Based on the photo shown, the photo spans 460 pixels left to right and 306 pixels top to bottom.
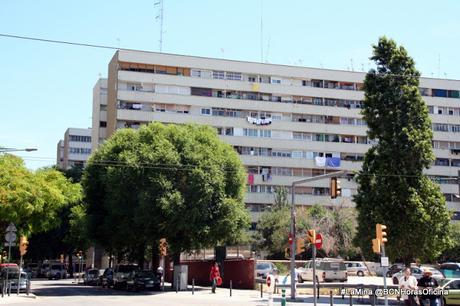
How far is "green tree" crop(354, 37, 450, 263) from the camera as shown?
34312 mm

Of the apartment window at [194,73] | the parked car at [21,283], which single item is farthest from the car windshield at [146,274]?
the apartment window at [194,73]

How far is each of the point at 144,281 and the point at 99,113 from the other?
49.6 meters

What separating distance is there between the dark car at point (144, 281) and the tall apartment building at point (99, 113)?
42418 mm

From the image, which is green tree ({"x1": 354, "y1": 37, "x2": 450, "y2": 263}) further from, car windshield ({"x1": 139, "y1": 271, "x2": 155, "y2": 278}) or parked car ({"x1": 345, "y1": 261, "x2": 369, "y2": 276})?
parked car ({"x1": 345, "y1": 261, "x2": 369, "y2": 276})

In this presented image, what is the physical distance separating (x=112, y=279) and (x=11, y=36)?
95.1 feet

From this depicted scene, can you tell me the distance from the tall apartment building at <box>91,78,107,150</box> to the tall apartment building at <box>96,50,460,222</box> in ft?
20.9

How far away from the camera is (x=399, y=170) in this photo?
3556 cm

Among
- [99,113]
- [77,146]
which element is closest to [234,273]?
[99,113]

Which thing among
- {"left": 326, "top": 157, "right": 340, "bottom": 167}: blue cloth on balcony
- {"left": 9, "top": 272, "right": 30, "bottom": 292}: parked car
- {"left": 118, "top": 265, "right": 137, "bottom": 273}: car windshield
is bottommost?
{"left": 9, "top": 272, "right": 30, "bottom": 292}: parked car

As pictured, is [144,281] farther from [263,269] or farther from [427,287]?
[427,287]

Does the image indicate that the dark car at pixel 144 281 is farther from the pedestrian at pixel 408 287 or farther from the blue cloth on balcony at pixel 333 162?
the blue cloth on balcony at pixel 333 162

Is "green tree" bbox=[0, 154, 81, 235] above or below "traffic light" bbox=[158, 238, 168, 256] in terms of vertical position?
above

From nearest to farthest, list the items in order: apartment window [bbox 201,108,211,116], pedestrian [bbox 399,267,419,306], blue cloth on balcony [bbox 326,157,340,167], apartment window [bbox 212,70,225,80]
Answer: pedestrian [bbox 399,267,419,306] → apartment window [bbox 201,108,211,116] → apartment window [bbox 212,70,225,80] → blue cloth on balcony [bbox 326,157,340,167]

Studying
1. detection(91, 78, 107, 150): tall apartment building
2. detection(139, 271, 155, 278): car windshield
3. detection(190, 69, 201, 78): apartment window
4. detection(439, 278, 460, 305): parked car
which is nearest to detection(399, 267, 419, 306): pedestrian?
detection(439, 278, 460, 305): parked car
